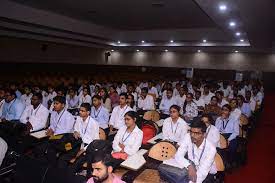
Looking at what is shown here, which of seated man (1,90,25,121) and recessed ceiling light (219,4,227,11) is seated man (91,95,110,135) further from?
recessed ceiling light (219,4,227,11)

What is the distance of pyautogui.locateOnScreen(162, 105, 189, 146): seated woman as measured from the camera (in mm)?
5480

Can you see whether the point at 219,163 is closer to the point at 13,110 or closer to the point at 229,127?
the point at 229,127

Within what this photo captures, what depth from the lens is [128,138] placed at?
469 cm

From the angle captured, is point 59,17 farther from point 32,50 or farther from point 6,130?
point 6,130

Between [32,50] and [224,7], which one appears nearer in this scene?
[224,7]

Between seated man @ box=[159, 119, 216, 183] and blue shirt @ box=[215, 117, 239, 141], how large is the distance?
7.07ft

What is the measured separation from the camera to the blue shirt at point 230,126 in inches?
228

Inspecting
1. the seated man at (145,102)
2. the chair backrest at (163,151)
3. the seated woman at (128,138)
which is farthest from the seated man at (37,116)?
the seated man at (145,102)

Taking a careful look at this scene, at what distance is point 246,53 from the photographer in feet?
A: 62.7

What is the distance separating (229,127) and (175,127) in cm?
139

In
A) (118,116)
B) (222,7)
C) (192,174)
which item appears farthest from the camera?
(118,116)

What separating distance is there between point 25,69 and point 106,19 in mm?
5483

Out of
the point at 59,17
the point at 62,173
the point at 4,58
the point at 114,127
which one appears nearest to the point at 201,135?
the point at 62,173

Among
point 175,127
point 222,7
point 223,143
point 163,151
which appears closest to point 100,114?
point 175,127
